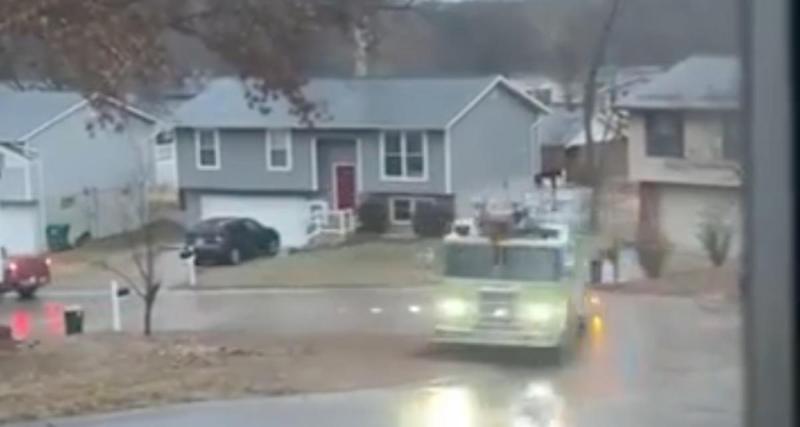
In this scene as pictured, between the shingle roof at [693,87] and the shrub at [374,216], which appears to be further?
the shrub at [374,216]

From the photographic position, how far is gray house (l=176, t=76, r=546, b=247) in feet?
2.82

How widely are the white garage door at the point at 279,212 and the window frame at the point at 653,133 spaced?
0.92 ft

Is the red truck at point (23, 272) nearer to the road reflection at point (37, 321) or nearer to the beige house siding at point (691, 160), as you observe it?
the road reflection at point (37, 321)

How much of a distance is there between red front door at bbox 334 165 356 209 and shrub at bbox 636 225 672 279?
23 centimetres

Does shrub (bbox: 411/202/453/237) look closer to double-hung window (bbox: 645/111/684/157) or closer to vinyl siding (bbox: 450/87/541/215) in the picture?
vinyl siding (bbox: 450/87/541/215)

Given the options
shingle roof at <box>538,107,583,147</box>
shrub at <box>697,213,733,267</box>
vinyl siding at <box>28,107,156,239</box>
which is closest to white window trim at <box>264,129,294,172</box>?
vinyl siding at <box>28,107,156,239</box>

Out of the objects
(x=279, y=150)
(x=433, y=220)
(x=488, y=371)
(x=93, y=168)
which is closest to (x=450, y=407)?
(x=488, y=371)

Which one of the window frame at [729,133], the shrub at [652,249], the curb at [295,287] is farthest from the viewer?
the curb at [295,287]

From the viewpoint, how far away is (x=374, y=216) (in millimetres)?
892

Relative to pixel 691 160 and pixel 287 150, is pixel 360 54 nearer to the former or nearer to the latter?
pixel 287 150

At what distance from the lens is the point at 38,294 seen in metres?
0.98

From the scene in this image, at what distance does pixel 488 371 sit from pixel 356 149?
0.20 meters

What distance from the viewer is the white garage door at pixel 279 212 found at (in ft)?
3.04

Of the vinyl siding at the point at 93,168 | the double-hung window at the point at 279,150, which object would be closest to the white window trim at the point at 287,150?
the double-hung window at the point at 279,150
